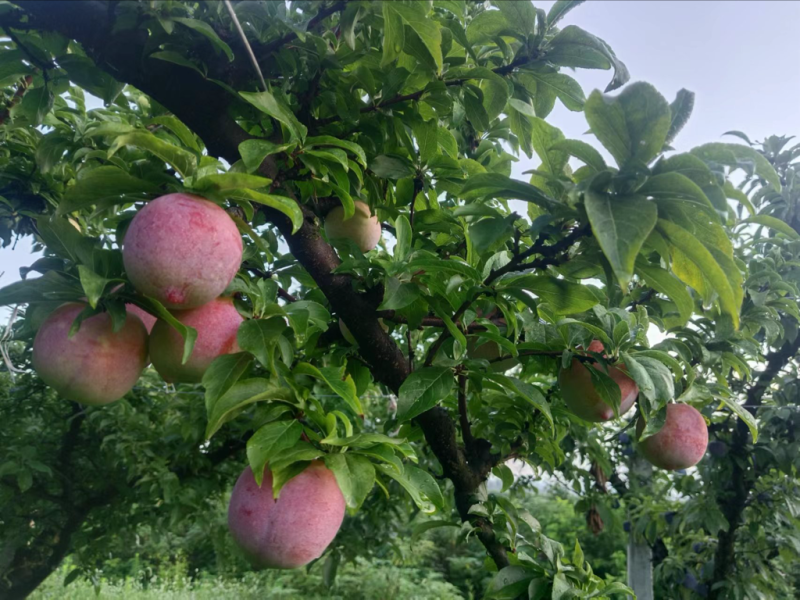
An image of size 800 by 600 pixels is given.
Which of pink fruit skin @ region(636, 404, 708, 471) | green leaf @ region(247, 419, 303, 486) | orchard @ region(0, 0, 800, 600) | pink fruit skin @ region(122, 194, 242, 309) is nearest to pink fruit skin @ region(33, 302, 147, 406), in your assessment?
orchard @ region(0, 0, 800, 600)

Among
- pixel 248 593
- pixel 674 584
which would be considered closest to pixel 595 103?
pixel 674 584

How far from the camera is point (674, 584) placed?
2.92m

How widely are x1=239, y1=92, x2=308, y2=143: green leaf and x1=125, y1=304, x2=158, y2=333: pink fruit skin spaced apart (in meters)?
0.33

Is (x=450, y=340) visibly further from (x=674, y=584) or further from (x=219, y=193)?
(x=674, y=584)

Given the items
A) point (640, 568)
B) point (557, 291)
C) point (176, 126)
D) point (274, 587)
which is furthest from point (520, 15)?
point (274, 587)

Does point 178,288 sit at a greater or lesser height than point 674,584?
greater

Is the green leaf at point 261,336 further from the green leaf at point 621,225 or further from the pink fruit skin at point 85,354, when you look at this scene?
the green leaf at point 621,225

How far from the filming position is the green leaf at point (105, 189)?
2.25 ft

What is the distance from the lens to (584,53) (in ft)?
2.89

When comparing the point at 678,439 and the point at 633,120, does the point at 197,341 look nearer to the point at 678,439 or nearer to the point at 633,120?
the point at 633,120

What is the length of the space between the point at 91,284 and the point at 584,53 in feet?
2.60

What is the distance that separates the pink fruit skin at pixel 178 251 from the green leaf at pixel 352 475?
27 centimetres

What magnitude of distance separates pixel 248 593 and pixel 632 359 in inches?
172

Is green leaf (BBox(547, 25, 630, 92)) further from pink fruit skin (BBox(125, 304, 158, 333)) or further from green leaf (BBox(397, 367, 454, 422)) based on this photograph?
pink fruit skin (BBox(125, 304, 158, 333))
